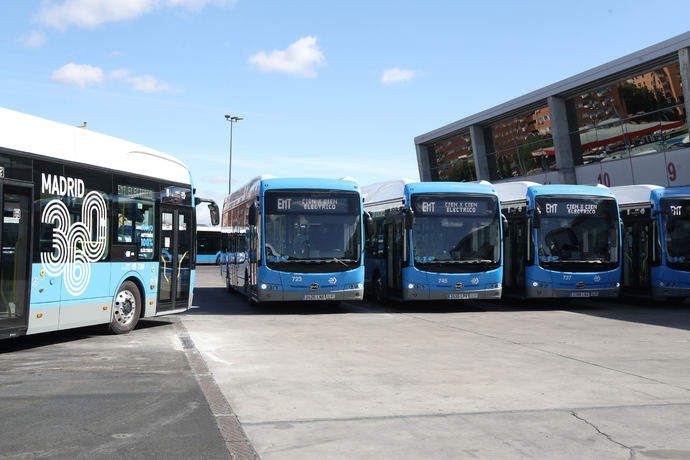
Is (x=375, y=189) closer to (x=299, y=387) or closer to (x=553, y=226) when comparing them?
(x=553, y=226)

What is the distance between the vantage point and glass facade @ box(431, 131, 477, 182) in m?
49.8

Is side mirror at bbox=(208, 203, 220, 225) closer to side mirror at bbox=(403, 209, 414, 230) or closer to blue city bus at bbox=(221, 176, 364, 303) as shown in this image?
blue city bus at bbox=(221, 176, 364, 303)

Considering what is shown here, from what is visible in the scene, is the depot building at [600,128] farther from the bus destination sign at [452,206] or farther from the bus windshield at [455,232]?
the bus windshield at [455,232]

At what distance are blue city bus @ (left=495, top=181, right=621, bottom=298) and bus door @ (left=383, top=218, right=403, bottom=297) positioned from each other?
3.25 metres

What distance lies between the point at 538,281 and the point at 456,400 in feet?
40.1

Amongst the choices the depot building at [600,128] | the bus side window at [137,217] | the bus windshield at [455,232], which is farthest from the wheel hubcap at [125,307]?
the depot building at [600,128]

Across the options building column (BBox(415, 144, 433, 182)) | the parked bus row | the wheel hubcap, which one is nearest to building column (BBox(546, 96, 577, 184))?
the parked bus row

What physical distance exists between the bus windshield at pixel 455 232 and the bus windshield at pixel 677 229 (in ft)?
14.9

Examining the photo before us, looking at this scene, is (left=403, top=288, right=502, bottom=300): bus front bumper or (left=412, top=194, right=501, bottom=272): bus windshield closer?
(left=403, top=288, right=502, bottom=300): bus front bumper

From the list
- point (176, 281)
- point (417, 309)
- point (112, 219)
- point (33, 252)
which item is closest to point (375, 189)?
point (417, 309)

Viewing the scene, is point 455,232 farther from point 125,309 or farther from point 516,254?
point 125,309

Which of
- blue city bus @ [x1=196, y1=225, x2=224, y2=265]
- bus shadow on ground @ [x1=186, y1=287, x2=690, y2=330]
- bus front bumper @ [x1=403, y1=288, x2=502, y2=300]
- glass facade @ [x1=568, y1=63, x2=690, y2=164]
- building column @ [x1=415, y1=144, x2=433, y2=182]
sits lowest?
bus shadow on ground @ [x1=186, y1=287, x2=690, y2=330]

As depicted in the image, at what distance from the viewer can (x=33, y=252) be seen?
10367 millimetres

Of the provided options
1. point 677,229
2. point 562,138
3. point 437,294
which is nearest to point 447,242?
point 437,294
